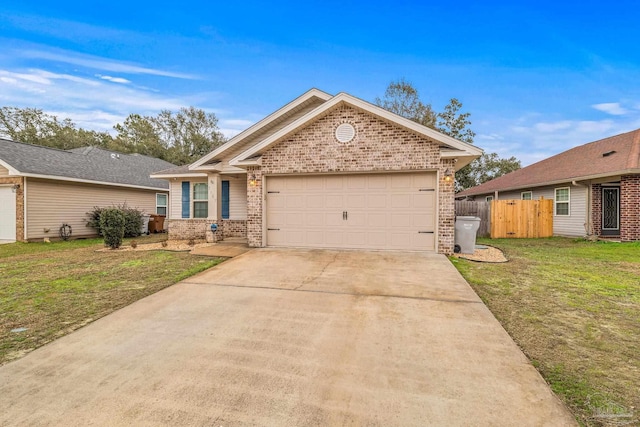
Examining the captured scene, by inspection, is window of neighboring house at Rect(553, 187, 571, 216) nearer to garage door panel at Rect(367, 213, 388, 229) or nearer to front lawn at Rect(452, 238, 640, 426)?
front lawn at Rect(452, 238, 640, 426)

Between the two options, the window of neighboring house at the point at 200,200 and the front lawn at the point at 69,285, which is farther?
the window of neighboring house at the point at 200,200

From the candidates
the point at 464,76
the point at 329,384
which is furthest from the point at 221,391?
the point at 464,76

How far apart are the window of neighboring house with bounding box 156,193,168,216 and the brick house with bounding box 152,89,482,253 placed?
11419 mm

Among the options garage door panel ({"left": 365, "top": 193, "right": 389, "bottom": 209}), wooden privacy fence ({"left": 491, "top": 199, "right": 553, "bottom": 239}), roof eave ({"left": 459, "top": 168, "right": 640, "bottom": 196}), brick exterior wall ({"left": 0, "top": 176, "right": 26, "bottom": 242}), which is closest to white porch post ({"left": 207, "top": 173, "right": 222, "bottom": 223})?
garage door panel ({"left": 365, "top": 193, "right": 389, "bottom": 209})

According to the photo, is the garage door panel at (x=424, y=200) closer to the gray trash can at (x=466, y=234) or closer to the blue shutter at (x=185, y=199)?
the gray trash can at (x=466, y=234)

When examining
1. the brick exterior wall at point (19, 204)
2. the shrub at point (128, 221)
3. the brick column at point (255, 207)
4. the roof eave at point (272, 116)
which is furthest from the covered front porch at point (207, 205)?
the brick exterior wall at point (19, 204)

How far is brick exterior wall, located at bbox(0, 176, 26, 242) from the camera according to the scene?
11.9m

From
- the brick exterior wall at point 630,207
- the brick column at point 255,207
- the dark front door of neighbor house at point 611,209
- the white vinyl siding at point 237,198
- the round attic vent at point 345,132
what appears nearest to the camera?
the round attic vent at point 345,132

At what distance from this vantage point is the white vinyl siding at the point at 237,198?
1174 centimetres

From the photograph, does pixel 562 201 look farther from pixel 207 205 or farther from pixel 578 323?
pixel 207 205

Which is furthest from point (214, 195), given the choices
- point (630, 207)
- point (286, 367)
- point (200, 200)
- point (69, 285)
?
point (630, 207)

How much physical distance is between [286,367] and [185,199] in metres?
11.0

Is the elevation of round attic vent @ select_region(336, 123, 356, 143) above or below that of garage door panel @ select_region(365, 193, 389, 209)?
above

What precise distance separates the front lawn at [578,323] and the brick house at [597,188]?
6151 millimetres
